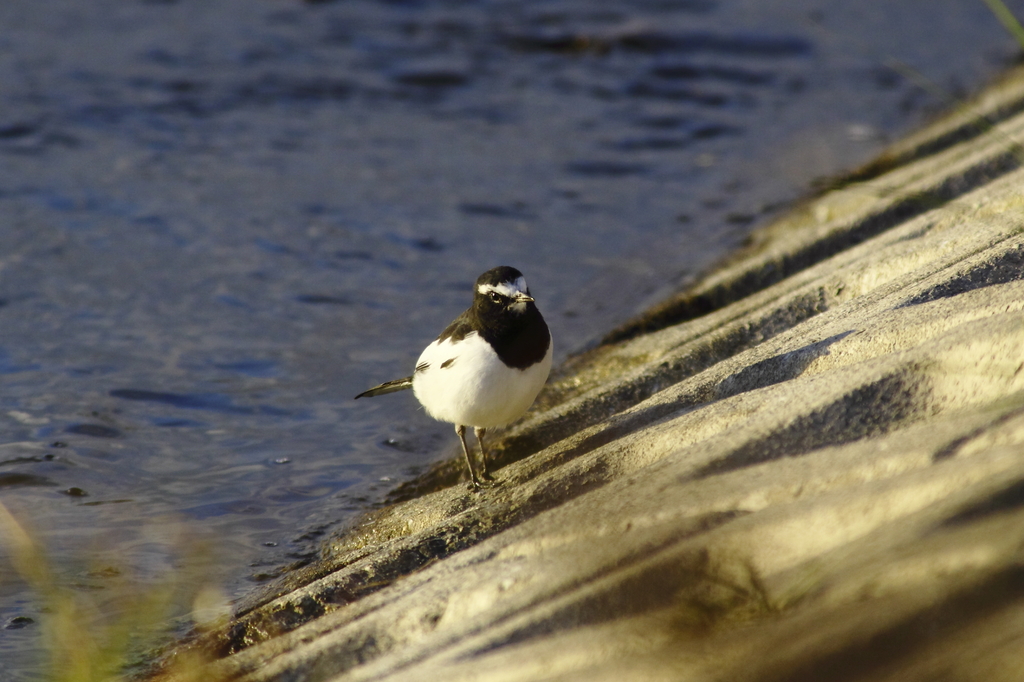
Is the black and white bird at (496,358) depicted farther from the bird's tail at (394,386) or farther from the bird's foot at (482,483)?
the bird's tail at (394,386)

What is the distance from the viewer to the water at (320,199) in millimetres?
5746

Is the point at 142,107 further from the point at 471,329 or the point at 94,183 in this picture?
the point at 471,329

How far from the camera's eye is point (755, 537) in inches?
116

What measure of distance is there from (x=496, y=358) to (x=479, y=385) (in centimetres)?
14

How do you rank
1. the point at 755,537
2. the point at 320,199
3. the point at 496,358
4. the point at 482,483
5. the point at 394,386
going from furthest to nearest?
the point at 320,199 < the point at 394,386 < the point at 482,483 < the point at 496,358 < the point at 755,537

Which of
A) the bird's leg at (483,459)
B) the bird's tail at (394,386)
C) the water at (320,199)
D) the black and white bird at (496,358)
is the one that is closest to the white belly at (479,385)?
the black and white bird at (496,358)

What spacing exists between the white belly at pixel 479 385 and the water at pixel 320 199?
37.7 inches

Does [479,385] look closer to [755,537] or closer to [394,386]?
[394,386]

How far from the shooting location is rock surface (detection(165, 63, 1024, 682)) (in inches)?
104

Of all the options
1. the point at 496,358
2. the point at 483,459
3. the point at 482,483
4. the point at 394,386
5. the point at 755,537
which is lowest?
the point at 755,537

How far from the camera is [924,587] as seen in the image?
2645 mm

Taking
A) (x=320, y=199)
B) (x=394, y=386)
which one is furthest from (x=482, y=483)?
(x=320, y=199)

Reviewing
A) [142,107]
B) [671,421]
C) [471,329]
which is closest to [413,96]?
[142,107]

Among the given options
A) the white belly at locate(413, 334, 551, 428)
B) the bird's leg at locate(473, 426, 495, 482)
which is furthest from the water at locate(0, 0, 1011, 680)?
the white belly at locate(413, 334, 551, 428)
